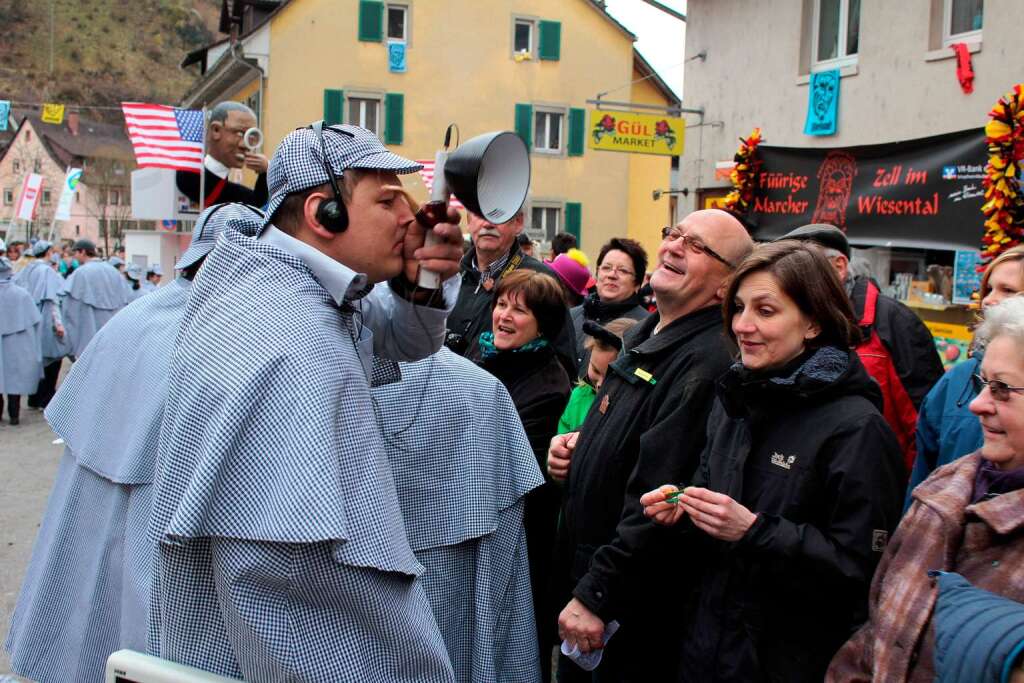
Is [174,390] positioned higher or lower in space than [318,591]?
higher

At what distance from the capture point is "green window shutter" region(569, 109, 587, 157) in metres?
30.7

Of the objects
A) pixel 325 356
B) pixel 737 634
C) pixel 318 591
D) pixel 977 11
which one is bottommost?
pixel 737 634

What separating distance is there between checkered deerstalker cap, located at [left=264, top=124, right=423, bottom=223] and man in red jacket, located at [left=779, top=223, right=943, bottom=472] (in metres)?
2.88

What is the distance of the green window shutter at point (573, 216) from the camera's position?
3064 cm

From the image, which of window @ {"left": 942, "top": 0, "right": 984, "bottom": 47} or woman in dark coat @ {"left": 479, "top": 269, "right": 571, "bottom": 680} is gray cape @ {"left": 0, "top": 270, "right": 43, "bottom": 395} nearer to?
woman in dark coat @ {"left": 479, "top": 269, "right": 571, "bottom": 680}

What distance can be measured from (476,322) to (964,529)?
284cm

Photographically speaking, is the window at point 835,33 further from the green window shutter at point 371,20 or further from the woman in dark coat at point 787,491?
the green window shutter at point 371,20

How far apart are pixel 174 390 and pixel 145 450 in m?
0.64

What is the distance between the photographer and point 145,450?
258cm

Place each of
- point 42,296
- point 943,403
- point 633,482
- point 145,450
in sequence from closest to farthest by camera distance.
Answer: point 145,450 < point 633,482 < point 943,403 < point 42,296

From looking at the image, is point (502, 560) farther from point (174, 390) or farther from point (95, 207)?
point (95, 207)

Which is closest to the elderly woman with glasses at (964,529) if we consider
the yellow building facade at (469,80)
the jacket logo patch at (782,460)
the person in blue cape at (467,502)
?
the jacket logo patch at (782,460)

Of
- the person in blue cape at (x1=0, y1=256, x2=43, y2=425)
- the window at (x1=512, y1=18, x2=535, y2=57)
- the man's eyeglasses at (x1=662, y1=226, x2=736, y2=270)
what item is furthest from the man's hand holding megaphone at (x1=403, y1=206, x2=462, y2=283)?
the window at (x1=512, y1=18, x2=535, y2=57)

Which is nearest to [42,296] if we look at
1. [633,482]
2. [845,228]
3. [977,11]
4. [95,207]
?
[845,228]
